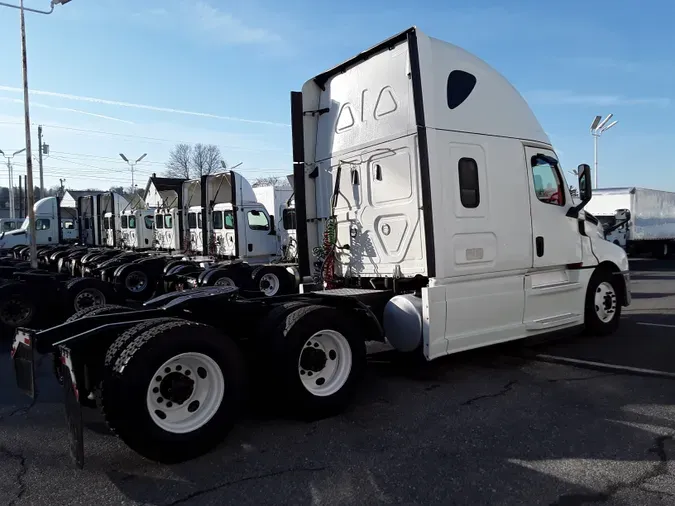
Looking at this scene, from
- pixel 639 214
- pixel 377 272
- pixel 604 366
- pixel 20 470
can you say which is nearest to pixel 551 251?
pixel 604 366

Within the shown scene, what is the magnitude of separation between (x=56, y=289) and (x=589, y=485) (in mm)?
9721

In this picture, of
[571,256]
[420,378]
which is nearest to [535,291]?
[571,256]

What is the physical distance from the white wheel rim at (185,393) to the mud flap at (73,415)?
1.56 ft

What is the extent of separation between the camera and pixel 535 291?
6.85m

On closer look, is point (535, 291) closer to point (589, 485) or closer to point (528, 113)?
point (528, 113)

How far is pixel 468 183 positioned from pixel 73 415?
4.60 meters

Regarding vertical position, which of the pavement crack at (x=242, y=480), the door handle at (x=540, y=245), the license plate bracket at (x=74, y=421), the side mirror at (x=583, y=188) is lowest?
the pavement crack at (x=242, y=480)

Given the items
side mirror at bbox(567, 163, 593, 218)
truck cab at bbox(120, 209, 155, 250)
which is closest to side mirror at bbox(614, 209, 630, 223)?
side mirror at bbox(567, 163, 593, 218)

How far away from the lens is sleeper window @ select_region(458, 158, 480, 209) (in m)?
6.20

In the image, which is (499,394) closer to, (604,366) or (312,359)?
(604,366)

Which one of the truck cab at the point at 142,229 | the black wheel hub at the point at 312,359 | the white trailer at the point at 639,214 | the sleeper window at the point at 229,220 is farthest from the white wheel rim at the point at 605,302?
the truck cab at the point at 142,229

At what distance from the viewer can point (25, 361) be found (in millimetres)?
4301

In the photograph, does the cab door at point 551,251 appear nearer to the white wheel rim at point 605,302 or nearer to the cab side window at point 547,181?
the cab side window at point 547,181

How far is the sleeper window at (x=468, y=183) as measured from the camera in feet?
20.4
